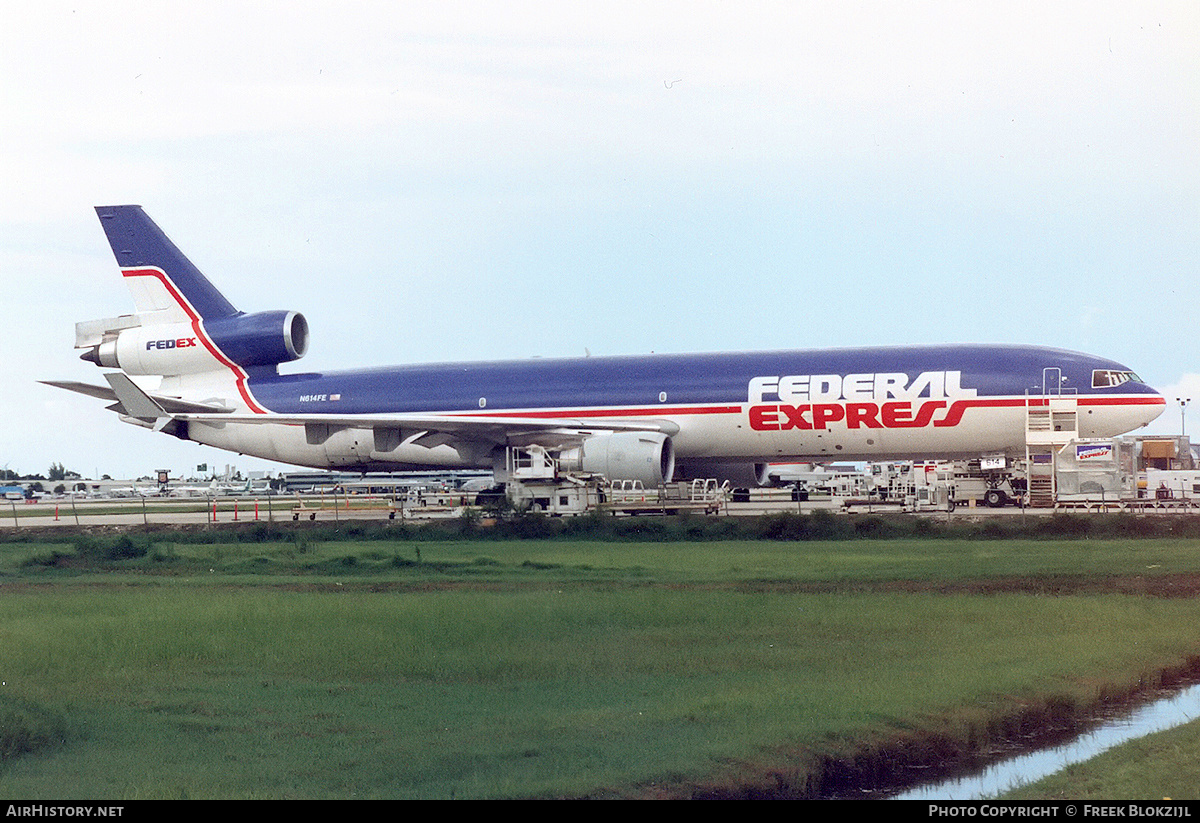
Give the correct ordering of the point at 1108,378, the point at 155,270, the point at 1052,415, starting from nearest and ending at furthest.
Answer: the point at 1052,415 → the point at 1108,378 → the point at 155,270

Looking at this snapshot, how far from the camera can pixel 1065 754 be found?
29.4 feet

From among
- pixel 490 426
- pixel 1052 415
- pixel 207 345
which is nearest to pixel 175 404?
pixel 207 345

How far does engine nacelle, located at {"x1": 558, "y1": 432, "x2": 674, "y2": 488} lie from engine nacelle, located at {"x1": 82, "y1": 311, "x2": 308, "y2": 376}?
10481mm

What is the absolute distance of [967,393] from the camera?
98.7 ft

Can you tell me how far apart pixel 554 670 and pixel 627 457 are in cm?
1916

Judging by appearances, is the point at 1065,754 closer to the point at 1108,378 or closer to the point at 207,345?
the point at 1108,378

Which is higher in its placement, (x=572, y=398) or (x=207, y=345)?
(x=207, y=345)

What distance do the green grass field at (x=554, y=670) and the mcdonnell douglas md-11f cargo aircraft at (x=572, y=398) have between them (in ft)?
35.4

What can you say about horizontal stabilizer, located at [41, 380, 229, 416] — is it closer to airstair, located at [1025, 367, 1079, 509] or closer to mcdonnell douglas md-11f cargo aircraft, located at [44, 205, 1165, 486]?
mcdonnell douglas md-11f cargo aircraft, located at [44, 205, 1165, 486]

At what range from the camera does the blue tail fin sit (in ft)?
123

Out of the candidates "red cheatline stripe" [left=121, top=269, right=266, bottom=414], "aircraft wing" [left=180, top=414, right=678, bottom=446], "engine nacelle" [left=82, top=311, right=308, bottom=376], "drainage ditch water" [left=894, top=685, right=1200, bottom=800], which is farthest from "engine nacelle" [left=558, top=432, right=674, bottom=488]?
"drainage ditch water" [left=894, top=685, right=1200, bottom=800]

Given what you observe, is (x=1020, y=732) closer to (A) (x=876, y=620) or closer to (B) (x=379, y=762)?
(A) (x=876, y=620)

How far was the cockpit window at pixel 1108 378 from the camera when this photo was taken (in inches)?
1182

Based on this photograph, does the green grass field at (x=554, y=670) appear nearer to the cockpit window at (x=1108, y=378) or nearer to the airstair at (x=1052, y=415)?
the airstair at (x=1052, y=415)
